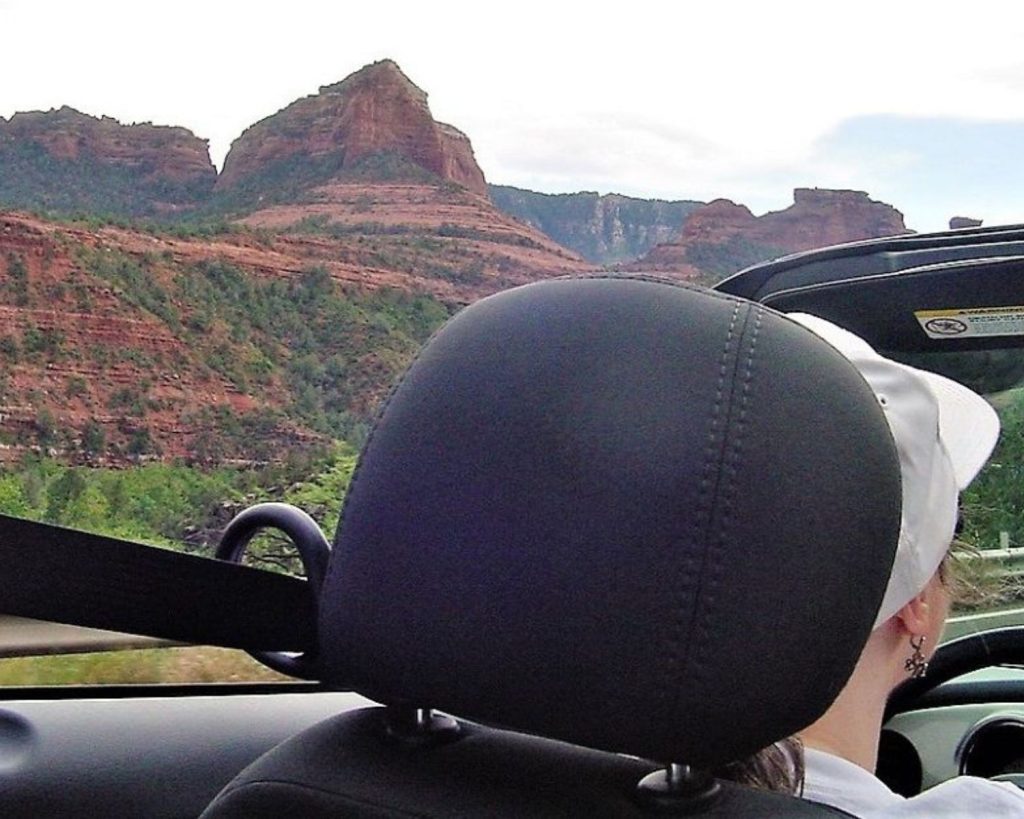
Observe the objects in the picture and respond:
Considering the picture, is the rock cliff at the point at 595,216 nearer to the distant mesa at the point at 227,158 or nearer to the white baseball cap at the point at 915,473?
the distant mesa at the point at 227,158

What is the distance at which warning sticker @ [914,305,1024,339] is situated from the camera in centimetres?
197

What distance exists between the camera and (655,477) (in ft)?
3.82

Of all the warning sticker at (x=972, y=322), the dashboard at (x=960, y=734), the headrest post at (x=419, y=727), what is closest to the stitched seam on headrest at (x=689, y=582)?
the headrest post at (x=419, y=727)

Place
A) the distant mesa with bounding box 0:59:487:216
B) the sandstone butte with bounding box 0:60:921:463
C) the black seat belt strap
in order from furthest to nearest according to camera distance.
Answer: the distant mesa with bounding box 0:59:487:216 → the sandstone butte with bounding box 0:60:921:463 → the black seat belt strap

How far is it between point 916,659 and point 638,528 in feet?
Result: 1.88

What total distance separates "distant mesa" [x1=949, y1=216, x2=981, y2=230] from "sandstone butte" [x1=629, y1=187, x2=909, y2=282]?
2.09 feet

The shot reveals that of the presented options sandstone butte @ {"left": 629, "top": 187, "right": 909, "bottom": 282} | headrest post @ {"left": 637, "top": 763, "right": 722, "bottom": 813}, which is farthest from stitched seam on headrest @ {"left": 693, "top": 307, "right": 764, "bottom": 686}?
sandstone butte @ {"left": 629, "top": 187, "right": 909, "bottom": 282}

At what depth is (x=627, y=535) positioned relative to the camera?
116cm

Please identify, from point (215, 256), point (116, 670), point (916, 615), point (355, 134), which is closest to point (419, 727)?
point (916, 615)

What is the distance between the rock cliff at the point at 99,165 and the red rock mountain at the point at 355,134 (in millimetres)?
127

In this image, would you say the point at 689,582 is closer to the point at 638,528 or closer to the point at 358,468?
the point at 638,528

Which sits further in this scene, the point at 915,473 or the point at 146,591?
the point at 146,591

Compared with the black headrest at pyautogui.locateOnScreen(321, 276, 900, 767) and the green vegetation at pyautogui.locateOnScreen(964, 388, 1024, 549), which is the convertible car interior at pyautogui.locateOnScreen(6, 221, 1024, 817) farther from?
the green vegetation at pyautogui.locateOnScreen(964, 388, 1024, 549)

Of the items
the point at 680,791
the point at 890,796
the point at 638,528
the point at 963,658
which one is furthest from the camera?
the point at 963,658
